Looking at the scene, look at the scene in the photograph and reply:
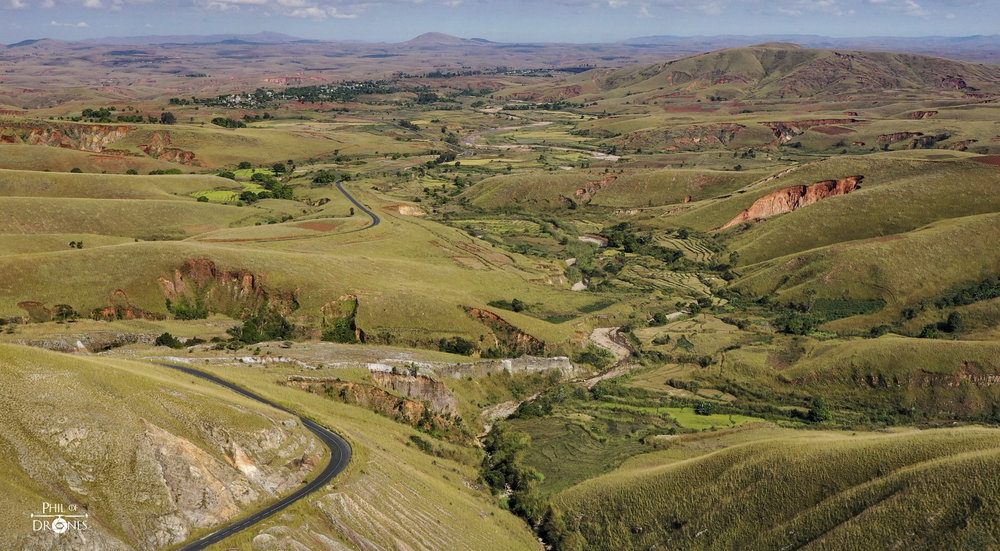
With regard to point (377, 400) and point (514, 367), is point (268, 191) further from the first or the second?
point (377, 400)

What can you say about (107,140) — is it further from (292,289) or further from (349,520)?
(349,520)

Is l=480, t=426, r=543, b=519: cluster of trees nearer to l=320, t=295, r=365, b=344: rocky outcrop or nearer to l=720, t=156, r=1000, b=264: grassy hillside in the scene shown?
l=320, t=295, r=365, b=344: rocky outcrop

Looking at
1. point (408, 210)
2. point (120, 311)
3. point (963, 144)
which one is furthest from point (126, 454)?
point (963, 144)

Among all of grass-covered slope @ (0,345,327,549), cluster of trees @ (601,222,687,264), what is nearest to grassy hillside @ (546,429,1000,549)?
grass-covered slope @ (0,345,327,549)

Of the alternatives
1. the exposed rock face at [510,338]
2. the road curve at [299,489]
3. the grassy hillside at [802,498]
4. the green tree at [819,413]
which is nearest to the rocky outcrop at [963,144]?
the green tree at [819,413]

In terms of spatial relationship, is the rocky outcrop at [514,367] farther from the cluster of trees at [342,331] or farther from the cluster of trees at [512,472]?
the cluster of trees at [342,331]

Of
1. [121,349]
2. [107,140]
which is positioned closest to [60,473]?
[121,349]

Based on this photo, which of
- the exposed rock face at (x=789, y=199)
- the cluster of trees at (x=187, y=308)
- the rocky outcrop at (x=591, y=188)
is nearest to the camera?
the cluster of trees at (x=187, y=308)
